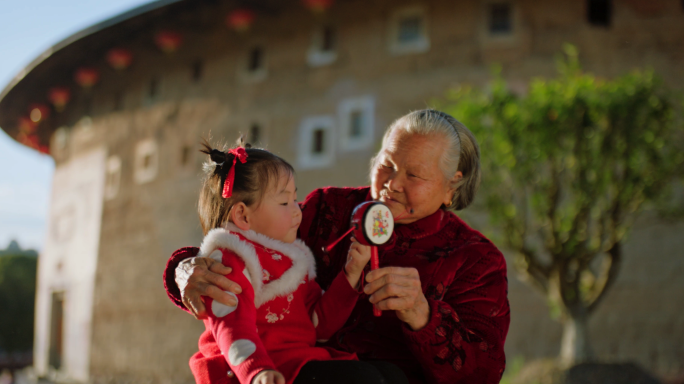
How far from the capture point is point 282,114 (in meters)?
13.6

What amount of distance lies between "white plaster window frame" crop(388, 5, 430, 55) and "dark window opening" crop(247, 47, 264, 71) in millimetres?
3210

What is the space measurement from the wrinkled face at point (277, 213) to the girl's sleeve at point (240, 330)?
18 cm

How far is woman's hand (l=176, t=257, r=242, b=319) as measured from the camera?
1.90 metres

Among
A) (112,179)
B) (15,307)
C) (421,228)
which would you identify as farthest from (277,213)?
(15,307)

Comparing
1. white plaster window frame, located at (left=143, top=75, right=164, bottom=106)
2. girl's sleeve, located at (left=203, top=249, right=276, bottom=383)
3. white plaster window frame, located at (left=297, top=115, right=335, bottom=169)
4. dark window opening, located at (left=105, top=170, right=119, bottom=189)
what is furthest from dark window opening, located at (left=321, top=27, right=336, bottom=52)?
girl's sleeve, located at (left=203, top=249, right=276, bottom=383)

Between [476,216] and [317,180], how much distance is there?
10.8 ft

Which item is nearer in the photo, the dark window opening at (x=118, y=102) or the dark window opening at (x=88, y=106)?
the dark window opening at (x=118, y=102)

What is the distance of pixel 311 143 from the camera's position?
13.1 m

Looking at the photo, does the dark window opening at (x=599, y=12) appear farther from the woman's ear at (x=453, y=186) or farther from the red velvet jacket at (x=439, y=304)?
the red velvet jacket at (x=439, y=304)

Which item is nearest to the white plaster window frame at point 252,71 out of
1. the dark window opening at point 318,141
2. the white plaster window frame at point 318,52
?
the white plaster window frame at point 318,52

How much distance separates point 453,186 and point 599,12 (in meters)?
11.1

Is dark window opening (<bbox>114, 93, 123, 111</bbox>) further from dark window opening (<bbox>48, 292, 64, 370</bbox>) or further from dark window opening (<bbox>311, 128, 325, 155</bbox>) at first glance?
dark window opening (<bbox>311, 128, 325, 155</bbox>)

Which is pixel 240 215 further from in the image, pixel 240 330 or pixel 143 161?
pixel 143 161

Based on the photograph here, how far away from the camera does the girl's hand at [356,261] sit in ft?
6.48
